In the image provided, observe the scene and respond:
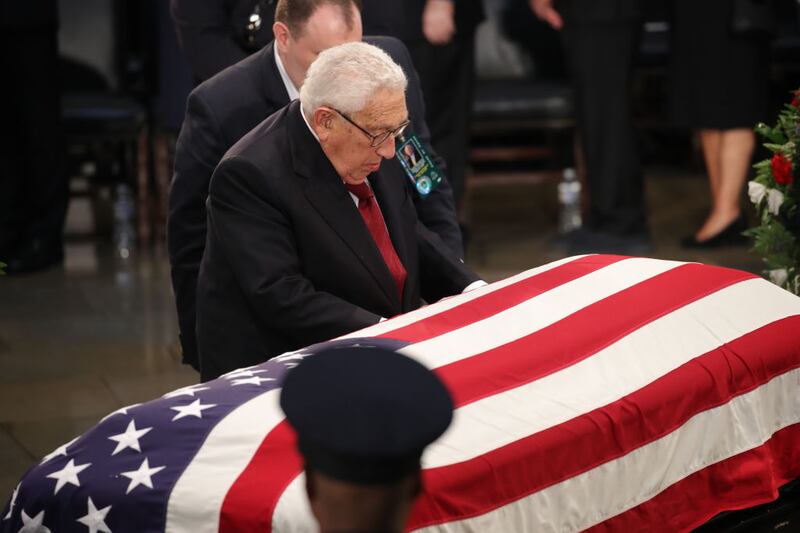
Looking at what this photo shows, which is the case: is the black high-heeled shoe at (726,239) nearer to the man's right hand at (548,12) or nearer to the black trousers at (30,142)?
the man's right hand at (548,12)

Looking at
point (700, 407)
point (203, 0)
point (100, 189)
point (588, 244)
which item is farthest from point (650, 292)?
point (100, 189)

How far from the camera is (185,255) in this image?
13.3 ft

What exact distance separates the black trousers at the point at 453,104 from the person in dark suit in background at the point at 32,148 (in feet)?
5.32

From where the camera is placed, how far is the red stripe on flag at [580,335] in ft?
9.42

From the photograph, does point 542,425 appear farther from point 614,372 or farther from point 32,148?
point 32,148

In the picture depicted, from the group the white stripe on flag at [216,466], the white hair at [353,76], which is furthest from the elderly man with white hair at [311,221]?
the white stripe on flag at [216,466]

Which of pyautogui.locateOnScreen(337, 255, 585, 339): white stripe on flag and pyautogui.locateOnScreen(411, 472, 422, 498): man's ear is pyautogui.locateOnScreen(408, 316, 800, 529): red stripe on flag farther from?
pyautogui.locateOnScreen(411, 472, 422, 498): man's ear

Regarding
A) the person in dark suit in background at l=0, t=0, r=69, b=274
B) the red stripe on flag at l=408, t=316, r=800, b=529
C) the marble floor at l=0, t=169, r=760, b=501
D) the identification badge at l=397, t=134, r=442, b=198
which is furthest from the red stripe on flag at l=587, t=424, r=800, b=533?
the person in dark suit in background at l=0, t=0, r=69, b=274

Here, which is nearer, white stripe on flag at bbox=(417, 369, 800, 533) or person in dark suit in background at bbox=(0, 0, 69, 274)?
white stripe on flag at bbox=(417, 369, 800, 533)

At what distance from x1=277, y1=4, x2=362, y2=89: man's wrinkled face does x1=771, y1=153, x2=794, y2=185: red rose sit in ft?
3.89

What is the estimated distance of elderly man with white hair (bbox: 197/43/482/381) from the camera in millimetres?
3283

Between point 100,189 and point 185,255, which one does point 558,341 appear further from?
point 100,189

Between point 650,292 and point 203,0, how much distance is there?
2160 millimetres

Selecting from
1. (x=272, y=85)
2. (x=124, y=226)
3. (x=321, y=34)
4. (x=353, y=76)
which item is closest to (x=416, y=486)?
(x=353, y=76)
